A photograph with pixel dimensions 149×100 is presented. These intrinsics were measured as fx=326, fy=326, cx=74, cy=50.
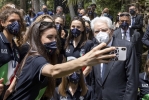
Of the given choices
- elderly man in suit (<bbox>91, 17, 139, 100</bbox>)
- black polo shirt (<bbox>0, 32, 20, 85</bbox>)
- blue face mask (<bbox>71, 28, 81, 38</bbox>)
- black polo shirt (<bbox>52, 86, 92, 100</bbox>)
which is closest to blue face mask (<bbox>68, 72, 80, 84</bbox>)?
black polo shirt (<bbox>52, 86, 92, 100</bbox>)

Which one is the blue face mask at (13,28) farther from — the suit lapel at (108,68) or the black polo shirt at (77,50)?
the black polo shirt at (77,50)

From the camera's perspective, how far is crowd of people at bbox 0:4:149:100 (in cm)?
272

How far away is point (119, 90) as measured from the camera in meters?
4.15

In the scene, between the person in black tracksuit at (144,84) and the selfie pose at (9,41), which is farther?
the person in black tracksuit at (144,84)

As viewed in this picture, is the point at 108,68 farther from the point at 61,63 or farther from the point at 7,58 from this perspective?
the point at 7,58

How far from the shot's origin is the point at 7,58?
163 inches

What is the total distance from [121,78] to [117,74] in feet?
0.24

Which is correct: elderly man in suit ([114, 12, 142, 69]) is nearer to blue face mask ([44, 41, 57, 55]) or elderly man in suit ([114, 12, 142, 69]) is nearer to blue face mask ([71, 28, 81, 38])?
blue face mask ([71, 28, 81, 38])

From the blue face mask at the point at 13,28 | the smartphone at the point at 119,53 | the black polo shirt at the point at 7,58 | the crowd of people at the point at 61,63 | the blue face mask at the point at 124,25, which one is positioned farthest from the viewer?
the blue face mask at the point at 124,25

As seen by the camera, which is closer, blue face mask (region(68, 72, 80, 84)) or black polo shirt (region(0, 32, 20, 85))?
black polo shirt (region(0, 32, 20, 85))

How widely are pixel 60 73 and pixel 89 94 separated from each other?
2.54 meters

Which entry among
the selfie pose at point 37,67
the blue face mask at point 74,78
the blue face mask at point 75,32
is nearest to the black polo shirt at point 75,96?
the blue face mask at point 74,78

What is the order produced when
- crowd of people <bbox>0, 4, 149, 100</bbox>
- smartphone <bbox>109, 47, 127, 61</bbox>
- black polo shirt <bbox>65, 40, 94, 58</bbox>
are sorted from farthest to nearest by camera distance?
black polo shirt <bbox>65, 40, 94, 58</bbox> < crowd of people <bbox>0, 4, 149, 100</bbox> < smartphone <bbox>109, 47, 127, 61</bbox>

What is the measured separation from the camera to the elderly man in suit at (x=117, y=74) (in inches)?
159
